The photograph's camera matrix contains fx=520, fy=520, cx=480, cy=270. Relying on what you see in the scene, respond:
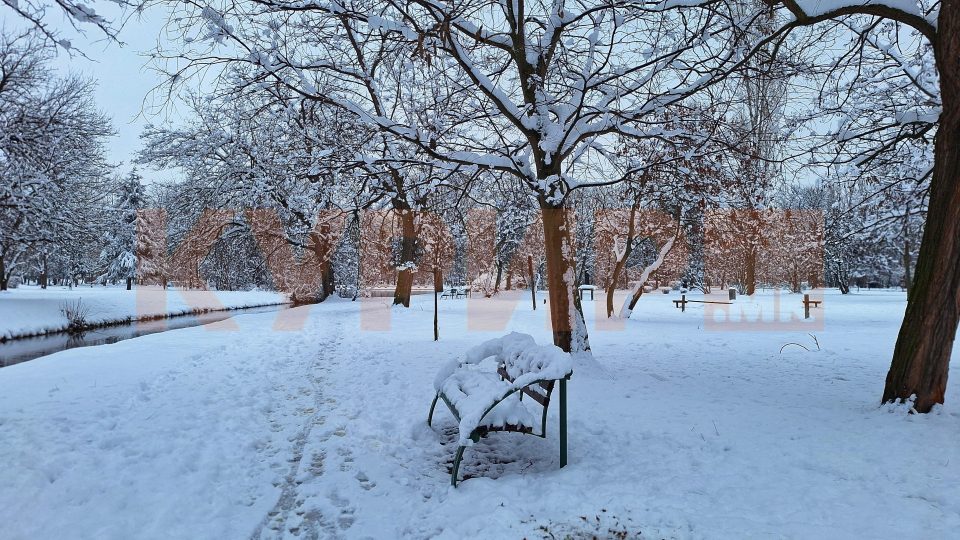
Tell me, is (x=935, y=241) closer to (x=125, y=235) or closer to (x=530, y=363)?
(x=530, y=363)

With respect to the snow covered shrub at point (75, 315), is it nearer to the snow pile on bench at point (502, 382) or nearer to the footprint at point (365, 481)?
the snow pile on bench at point (502, 382)

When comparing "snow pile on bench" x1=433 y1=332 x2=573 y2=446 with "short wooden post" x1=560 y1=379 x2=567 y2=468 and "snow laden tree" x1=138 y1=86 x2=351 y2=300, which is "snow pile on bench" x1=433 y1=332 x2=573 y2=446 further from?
"snow laden tree" x1=138 y1=86 x2=351 y2=300

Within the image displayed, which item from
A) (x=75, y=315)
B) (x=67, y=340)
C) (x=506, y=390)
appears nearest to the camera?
(x=506, y=390)

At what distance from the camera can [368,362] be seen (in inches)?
361

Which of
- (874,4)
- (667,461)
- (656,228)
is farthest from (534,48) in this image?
(656,228)

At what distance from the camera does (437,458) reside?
15.0ft

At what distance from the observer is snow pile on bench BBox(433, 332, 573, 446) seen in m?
3.98

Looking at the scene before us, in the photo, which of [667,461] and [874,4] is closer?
[667,461]

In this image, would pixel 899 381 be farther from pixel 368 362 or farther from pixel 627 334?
pixel 627 334

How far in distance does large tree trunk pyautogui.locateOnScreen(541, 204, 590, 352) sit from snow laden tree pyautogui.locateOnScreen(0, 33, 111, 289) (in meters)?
15.0

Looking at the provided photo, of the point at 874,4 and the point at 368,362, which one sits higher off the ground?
the point at 874,4

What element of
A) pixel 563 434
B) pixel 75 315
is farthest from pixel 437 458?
pixel 75 315

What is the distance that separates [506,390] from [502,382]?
522 mm

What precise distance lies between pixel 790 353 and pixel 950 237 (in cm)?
589
